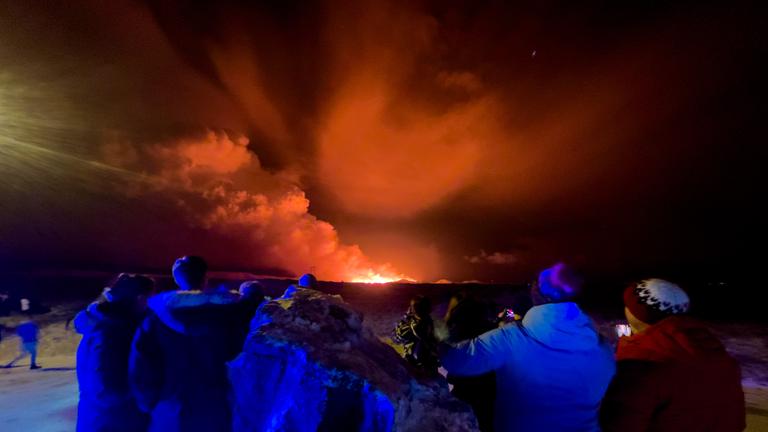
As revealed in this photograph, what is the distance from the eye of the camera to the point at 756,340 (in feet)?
69.4

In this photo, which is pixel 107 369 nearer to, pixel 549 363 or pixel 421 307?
pixel 421 307

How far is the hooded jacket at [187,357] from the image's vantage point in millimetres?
2590

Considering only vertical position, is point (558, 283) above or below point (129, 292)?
above

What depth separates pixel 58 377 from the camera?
10.7 m

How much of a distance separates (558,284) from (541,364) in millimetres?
512

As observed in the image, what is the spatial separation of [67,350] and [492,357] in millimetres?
21248

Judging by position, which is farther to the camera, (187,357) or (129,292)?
(129,292)

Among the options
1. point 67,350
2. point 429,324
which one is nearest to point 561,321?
point 429,324

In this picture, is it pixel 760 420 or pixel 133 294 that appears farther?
pixel 760 420

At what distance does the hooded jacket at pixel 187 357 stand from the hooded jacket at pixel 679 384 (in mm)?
2616

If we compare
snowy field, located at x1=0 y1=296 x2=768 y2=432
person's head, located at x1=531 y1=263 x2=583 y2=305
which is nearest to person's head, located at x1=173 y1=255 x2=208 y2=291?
person's head, located at x1=531 y1=263 x2=583 y2=305

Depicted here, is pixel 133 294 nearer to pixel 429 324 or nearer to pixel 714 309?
pixel 429 324

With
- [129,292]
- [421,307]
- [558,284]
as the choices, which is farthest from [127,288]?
[558,284]

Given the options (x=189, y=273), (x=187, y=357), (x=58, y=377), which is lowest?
(x=58, y=377)
